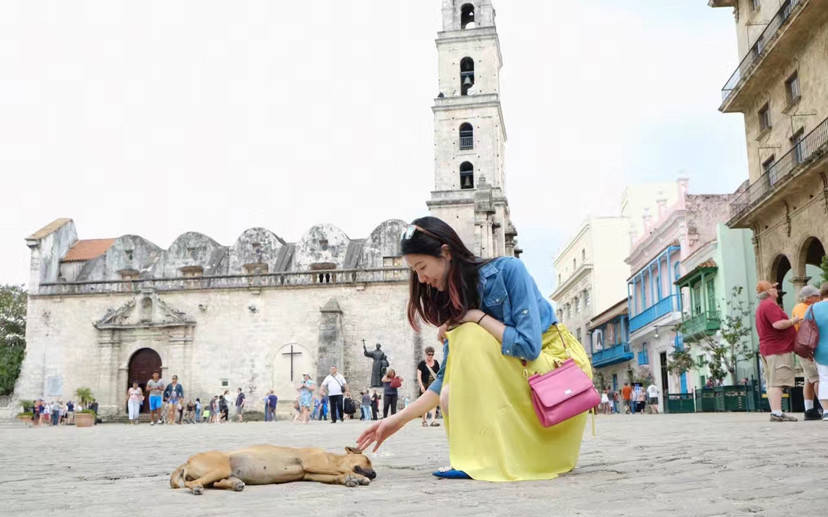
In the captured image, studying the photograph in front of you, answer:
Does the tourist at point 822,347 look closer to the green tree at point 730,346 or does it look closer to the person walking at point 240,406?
the green tree at point 730,346

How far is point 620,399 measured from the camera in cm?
4056

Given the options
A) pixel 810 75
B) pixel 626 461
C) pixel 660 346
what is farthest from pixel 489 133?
pixel 626 461

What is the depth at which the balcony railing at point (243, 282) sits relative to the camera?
32312 millimetres

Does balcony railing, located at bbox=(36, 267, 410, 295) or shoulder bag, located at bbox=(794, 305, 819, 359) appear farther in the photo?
balcony railing, located at bbox=(36, 267, 410, 295)

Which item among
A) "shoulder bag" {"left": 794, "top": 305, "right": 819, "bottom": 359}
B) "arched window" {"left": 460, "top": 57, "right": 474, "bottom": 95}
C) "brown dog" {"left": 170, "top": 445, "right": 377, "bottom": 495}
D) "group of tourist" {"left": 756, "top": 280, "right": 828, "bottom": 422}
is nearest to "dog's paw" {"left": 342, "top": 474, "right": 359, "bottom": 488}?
"brown dog" {"left": 170, "top": 445, "right": 377, "bottom": 495}

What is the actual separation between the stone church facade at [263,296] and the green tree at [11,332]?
39.5 ft

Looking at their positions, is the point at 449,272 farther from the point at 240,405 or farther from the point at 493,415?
the point at 240,405

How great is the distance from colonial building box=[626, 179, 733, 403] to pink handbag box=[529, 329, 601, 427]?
28.2m

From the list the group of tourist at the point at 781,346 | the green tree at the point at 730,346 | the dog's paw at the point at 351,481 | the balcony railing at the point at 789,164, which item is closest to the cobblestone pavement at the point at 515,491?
the dog's paw at the point at 351,481

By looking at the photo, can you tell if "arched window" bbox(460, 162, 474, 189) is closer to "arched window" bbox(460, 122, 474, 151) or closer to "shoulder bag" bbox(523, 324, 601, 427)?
"arched window" bbox(460, 122, 474, 151)

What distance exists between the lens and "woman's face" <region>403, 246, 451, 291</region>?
4199 mm

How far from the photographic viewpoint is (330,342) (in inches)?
1226

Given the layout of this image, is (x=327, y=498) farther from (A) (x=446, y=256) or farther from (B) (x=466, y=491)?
(A) (x=446, y=256)

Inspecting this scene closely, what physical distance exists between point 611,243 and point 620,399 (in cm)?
1374
